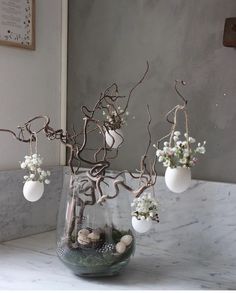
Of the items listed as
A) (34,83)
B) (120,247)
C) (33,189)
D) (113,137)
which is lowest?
(120,247)

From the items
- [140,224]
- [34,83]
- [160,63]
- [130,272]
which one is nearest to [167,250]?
[130,272]

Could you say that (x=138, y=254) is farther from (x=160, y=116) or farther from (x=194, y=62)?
(x=194, y=62)

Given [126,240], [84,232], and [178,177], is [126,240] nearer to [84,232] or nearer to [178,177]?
[84,232]

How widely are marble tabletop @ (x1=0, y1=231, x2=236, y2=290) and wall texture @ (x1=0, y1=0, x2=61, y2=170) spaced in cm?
34

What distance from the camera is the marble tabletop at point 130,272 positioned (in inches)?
44.6

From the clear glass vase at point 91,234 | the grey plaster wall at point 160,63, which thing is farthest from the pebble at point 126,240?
the grey plaster wall at point 160,63

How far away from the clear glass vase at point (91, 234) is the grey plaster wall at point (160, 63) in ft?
1.07

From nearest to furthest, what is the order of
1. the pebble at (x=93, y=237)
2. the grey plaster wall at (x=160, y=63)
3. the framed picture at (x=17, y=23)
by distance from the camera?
the pebble at (x=93, y=237) → the grey plaster wall at (x=160, y=63) → the framed picture at (x=17, y=23)

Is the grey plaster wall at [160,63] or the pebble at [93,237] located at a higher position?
the grey plaster wall at [160,63]

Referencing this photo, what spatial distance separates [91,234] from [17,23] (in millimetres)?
811

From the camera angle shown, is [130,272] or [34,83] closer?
[130,272]

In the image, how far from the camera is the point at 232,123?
1302 millimetres

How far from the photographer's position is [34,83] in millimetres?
1613

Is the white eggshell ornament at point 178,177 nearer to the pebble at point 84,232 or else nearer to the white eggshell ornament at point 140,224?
the white eggshell ornament at point 140,224
